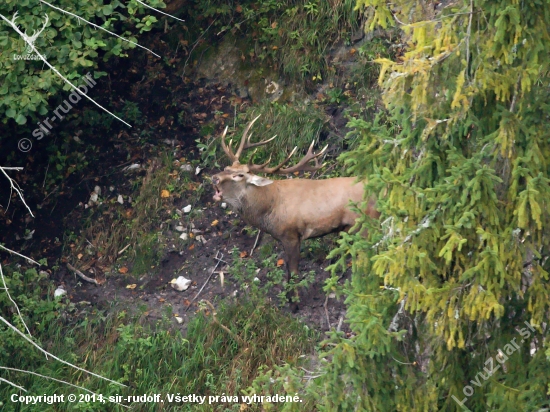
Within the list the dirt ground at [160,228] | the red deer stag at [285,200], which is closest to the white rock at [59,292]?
the dirt ground at [160,228]

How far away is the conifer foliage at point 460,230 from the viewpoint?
200 inches

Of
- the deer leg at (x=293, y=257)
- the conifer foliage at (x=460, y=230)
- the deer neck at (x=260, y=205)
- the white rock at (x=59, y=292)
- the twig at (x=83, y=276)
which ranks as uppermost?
the conifer foliage at (x=460, y=230)

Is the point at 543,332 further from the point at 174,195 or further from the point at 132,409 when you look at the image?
the point at 174,195

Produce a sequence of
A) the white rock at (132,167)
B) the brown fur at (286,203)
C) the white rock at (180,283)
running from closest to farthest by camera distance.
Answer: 1. the brown fur at (286,203)
2. the white rock at (180,283)
3. the white rock at (132,167)

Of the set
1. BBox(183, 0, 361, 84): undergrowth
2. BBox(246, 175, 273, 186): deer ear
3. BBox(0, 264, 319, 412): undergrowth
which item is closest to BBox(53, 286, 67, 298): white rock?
BBox(0, 264, 319, 412): undergrowth

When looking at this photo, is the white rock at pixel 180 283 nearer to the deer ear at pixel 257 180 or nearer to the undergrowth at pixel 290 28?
the deer ear at pixel 257 180

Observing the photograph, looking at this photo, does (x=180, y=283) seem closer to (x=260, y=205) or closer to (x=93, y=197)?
(x=260, y=205)

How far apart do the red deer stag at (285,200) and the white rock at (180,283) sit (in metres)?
1.02

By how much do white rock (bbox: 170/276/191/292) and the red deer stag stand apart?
40.0 inches

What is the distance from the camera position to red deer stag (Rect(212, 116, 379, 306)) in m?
8.84

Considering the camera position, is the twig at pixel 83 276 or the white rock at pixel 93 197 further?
Answer: the white rock at pixel 93 197

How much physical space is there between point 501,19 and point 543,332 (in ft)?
6.39

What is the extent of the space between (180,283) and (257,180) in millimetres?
1487

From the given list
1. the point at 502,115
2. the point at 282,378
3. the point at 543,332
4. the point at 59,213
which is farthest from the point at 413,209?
the point at 59,213
